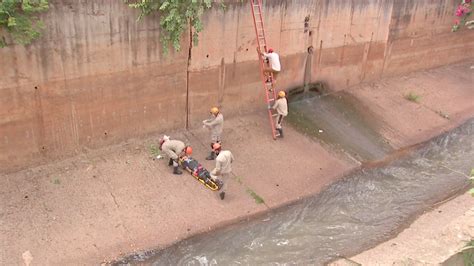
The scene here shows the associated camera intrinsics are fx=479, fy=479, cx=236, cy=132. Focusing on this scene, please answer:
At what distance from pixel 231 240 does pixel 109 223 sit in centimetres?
264

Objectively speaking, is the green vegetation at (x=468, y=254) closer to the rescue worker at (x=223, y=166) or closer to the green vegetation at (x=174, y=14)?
the rescue worker at (x=223, y=166)

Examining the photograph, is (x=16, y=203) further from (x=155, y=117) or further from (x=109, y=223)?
(x=155, y=117)

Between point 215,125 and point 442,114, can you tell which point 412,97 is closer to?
point 442,114

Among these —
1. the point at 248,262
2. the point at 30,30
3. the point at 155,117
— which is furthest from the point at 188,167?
the point at 30,30

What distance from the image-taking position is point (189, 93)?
42.7 feet

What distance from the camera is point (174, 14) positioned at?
11.3 m

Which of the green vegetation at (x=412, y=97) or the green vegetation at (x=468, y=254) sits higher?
the green vegetation at (x=412, y=97)

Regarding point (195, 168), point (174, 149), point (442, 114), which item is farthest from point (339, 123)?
point (174, 149)

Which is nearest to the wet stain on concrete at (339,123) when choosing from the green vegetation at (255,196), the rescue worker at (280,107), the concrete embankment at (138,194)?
the concrete embankment at (138,194)

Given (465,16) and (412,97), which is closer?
(465,16)

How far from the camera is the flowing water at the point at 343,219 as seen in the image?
1011 centimetres

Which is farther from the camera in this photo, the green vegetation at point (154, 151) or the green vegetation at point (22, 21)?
the green vegetation at point (154, 151)

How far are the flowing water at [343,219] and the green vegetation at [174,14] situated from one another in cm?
481

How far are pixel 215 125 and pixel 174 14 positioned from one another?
9.56 ft
